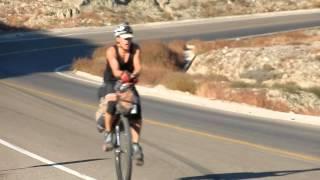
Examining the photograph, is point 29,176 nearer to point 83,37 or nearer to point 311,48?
point 311,48

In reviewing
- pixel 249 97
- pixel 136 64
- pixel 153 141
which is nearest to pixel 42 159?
pixel 153 141

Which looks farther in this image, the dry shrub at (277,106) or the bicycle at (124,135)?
the dry shrub at (277,106)

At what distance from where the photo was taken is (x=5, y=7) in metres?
66.4

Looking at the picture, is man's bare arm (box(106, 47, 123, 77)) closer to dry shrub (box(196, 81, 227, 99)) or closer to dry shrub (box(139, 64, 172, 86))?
dry shrub (box(196, 81, 227, 99))

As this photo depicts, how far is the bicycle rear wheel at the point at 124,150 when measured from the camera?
390 inches

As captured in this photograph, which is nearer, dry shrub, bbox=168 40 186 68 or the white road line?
the white road line

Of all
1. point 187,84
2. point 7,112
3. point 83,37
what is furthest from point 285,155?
point 83,37

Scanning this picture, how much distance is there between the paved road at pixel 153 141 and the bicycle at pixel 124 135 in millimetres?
1210

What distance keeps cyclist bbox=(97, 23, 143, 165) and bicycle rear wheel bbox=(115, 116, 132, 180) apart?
10 cm

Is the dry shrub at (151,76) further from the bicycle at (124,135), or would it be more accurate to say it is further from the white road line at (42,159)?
the bicycle at (124,135)

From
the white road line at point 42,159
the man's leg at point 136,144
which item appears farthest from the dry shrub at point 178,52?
the man's leg at point 136,144

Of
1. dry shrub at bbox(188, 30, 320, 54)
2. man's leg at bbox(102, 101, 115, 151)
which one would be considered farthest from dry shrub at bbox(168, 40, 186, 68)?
man's leg at bbox(102, 101, 115, 151)

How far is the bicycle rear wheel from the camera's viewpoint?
9906 millimetres

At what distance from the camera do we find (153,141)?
1555 cm
